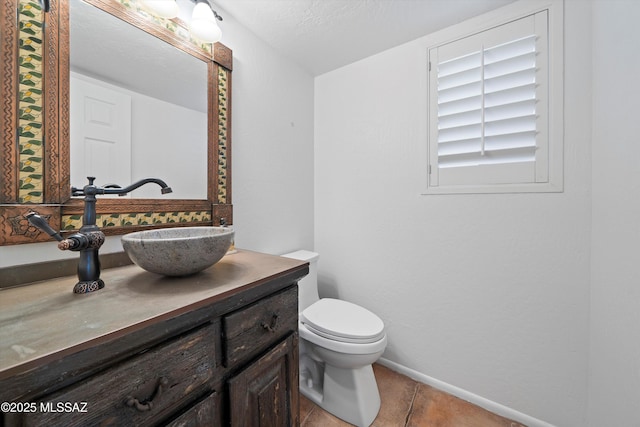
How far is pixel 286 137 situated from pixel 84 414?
161 cm

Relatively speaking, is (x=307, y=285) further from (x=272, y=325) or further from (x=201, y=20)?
(x=201, y=20)

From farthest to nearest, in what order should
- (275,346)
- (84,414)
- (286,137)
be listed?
1. (286,137)
2. (275,346)
3. (84,414)

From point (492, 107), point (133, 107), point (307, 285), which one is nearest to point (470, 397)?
point (307, 285)

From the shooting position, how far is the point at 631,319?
836mm

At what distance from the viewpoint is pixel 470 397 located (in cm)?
Answer: 141

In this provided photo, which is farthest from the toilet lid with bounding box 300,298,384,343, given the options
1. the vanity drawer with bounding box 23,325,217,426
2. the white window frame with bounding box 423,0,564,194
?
the white window frame with bounding box 423,0,564,194

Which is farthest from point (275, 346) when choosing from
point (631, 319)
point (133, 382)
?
point (631, 319)

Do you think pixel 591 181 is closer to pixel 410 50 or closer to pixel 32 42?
pixel 410 50

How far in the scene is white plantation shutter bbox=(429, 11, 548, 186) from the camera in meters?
1.23

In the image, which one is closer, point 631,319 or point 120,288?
point 120,288

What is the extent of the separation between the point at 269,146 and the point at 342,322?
1.17 meters

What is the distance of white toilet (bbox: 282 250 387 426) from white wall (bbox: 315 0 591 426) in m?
0.41

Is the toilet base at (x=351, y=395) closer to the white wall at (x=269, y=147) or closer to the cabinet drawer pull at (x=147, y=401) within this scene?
the white wall at (x=269, y=147)

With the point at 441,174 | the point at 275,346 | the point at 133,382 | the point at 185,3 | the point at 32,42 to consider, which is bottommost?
the point at 275,346
